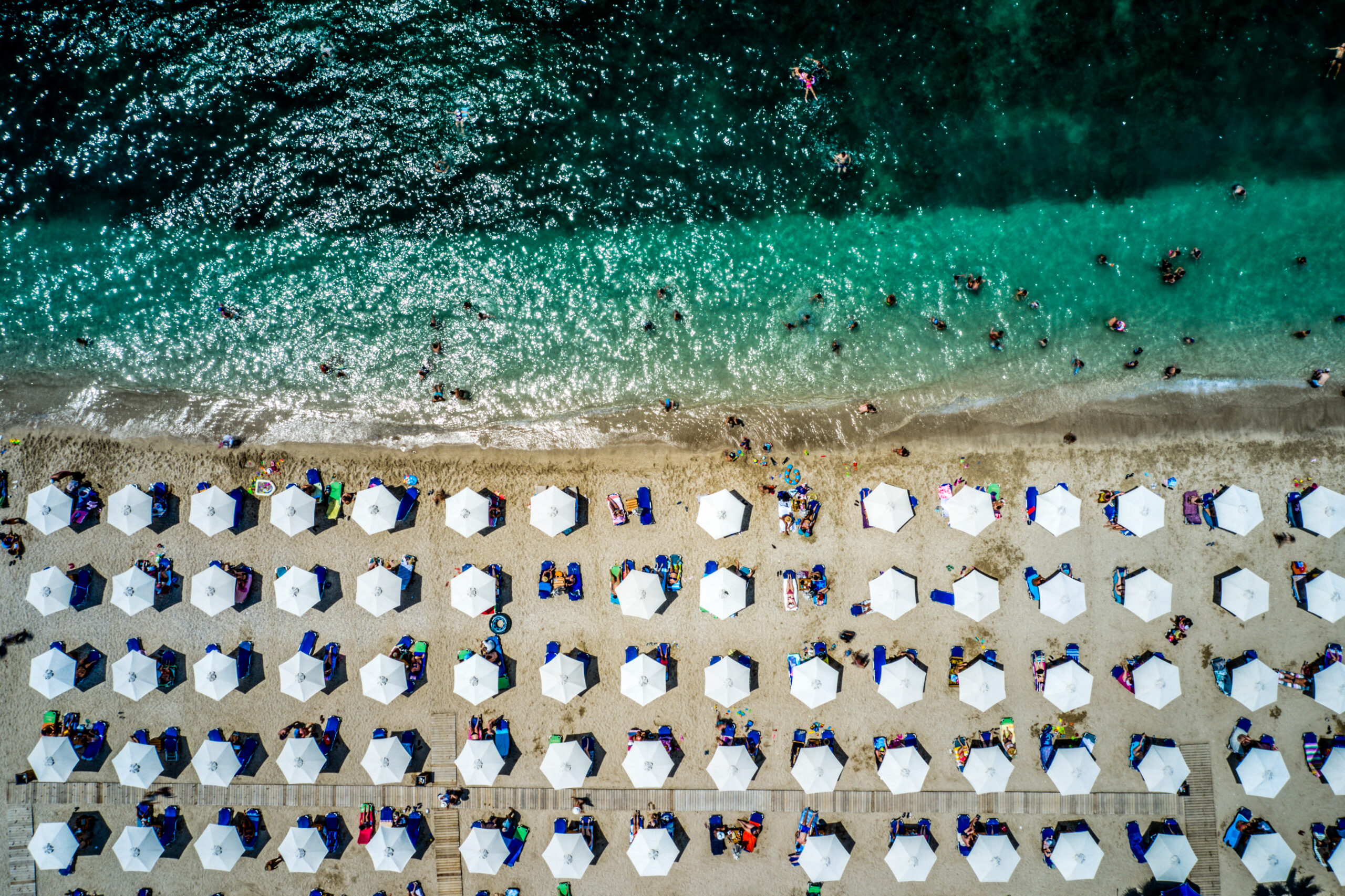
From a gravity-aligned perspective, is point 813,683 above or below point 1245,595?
below

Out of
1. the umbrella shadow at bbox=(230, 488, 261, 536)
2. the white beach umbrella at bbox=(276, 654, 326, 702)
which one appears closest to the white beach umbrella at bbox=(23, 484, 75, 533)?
the umbrella shadow at bbox=(230, 488, 261, 536)

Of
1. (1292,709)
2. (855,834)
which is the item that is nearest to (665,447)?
(855,834)

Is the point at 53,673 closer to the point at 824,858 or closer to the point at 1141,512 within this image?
the point at 824,858

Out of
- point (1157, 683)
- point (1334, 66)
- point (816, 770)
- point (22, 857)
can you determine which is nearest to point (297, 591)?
point (22, 857)

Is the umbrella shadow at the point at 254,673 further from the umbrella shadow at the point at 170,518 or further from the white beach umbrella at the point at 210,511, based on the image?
the umbrella shadow at the point at 170,518

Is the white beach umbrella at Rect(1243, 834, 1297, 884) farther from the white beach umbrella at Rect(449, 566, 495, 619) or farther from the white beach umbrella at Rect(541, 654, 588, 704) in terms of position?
the white beach umbrella at Rect(449, 566, 495, 619)

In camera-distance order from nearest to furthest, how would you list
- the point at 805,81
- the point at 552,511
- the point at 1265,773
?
1. the point at 1265,773
2. the point at 552,511
3. the point at 805,81
